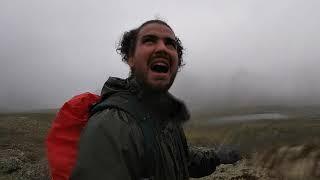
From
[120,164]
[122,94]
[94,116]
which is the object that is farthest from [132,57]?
[120,164]

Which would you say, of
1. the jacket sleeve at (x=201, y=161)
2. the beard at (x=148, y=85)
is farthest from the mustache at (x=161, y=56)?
the jacket sleeve at (x=201, y=161)

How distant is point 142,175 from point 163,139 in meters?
0.43

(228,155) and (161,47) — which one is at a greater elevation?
(161,47)

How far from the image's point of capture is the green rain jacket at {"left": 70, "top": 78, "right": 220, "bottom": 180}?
3.05 m

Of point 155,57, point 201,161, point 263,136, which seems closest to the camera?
point 155,57

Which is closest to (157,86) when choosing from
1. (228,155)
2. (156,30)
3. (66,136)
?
(156,30)

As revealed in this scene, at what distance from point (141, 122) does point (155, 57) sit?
62 centimetres

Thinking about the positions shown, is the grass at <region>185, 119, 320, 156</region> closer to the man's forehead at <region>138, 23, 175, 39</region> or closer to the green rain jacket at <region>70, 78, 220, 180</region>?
the green rain jacket at <region>70, 78, 220, 180</region>

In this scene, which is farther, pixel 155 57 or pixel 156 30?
pixel 156 30

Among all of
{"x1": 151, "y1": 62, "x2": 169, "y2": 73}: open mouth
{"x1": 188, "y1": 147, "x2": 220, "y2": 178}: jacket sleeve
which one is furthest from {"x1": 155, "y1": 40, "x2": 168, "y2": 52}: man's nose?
{"x1": 188, "y1": 147, "x2": 220, "y2": 178}: jacket sleeve

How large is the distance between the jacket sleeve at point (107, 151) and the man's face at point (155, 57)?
0.57 m

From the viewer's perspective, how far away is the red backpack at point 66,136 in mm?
3229

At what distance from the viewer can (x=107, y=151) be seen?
3.06 m

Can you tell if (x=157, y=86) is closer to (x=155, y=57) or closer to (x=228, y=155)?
(x=155, y=57)
